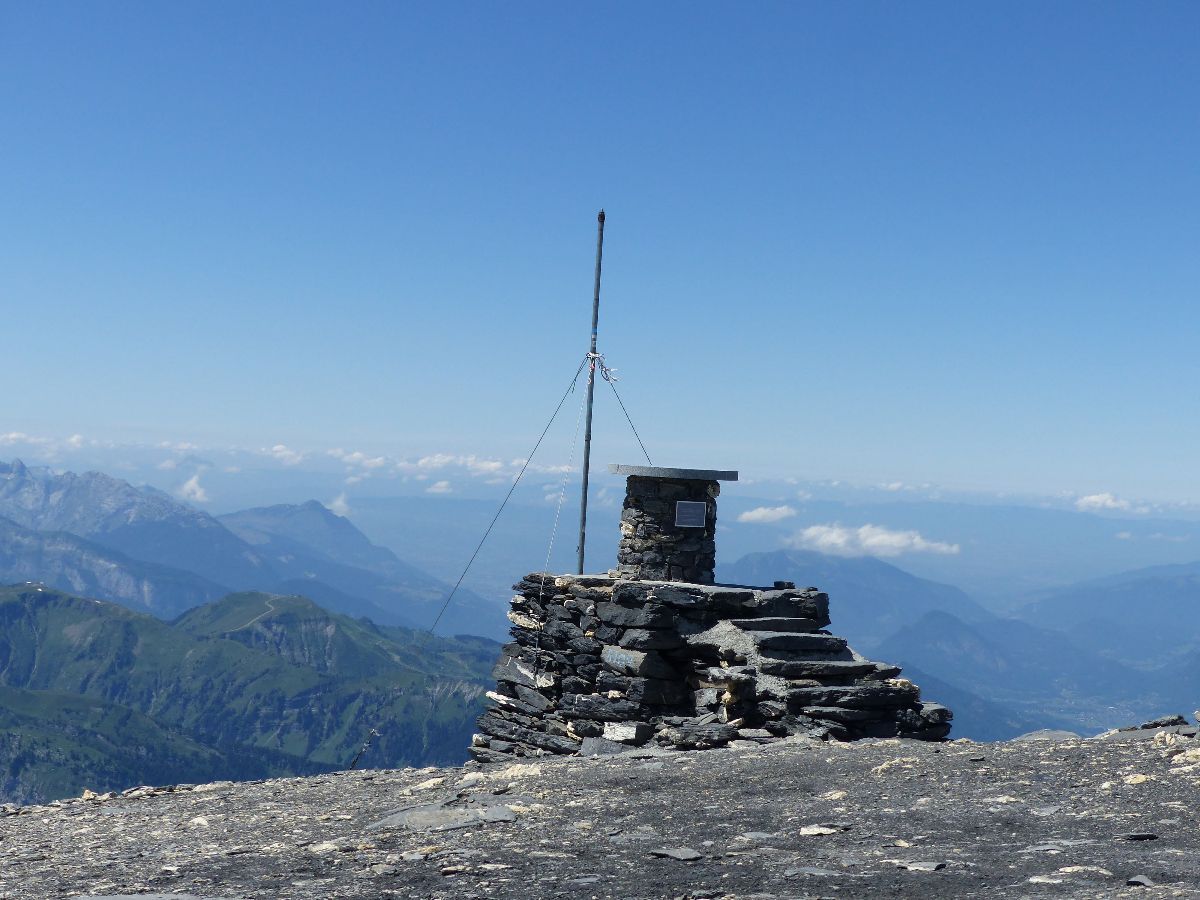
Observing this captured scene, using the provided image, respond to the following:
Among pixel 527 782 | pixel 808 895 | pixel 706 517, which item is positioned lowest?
pixel 527 782

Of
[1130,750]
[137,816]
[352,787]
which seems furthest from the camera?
[352,787]

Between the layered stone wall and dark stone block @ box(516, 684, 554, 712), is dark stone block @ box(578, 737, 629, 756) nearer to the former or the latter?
the layered stone wall

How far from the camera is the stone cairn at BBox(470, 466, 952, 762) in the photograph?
19.8 metres

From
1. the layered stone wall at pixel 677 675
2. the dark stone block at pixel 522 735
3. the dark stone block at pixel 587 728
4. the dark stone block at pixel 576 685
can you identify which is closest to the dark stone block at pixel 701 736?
the layered stone wall at pixel 677 675

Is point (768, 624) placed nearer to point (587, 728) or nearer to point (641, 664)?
point (641, 664)

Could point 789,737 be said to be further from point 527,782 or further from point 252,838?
point 252,838

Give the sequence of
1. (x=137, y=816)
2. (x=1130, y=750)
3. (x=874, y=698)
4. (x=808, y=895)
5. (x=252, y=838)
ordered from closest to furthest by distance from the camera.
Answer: (x=808, y=895) → (x=252, y=838) → (x=1130, y=750) → (x=137, y=816) → (x=874, y=698)

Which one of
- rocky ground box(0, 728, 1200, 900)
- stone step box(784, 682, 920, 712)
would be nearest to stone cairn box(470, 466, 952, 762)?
stone step box(784, 682, 920, 712)

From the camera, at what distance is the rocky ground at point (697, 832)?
964cm

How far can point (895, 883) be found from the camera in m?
9.30

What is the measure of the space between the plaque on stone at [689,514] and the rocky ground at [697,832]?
280 inches

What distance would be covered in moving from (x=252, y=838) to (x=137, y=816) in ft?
13.7

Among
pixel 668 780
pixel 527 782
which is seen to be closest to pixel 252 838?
pixel 527 782

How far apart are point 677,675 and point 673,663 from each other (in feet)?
0.83
